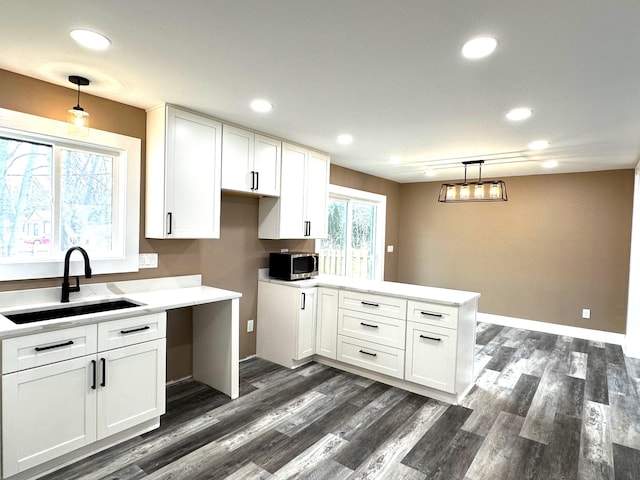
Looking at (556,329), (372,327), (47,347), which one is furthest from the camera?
(556,329)

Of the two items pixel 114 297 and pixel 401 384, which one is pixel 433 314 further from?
pixel 114 297

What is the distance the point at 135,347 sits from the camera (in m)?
2.33

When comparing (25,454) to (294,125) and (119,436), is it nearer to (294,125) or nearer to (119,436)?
(119,436)

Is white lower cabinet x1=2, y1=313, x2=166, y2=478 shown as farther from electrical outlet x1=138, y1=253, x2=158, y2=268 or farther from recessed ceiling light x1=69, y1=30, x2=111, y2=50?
recessed ceiling light x1=69, y1=30, x2=111, y2=50

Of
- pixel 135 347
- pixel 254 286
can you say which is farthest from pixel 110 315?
pixel 254 286

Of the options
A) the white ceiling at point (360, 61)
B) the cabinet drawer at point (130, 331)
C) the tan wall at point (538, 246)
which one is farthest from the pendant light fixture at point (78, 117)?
the tan wall at point (538, 246)

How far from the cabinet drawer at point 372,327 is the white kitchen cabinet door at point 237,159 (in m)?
1.58

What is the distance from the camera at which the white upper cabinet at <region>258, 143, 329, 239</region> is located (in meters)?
3.74

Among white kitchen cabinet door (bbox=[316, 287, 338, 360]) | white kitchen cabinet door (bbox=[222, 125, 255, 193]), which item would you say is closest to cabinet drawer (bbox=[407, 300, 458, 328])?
white kitchen cabinet door (bbox=[316, 287, 338, 360])

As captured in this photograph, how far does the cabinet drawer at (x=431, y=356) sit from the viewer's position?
2.97 metres

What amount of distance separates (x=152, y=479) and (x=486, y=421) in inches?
92.3

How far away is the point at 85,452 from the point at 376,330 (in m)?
2.35

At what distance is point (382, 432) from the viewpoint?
258 centimetres

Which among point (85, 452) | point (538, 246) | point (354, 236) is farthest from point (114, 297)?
point (538, 246)
